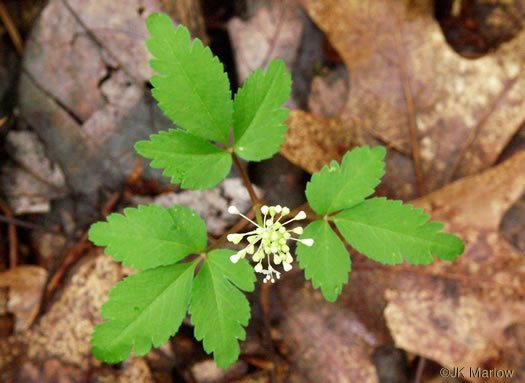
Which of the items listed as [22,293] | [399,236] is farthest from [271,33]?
[22,293]

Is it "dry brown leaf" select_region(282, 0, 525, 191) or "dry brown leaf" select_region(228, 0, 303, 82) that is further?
"dry brown leaf" select_region(228, 0, 303, 82)

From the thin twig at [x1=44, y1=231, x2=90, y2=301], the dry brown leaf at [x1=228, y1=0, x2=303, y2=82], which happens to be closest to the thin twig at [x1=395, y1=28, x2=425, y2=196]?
the dry brown leaf at [x1=228, y1=0, x2=303, y2=82]

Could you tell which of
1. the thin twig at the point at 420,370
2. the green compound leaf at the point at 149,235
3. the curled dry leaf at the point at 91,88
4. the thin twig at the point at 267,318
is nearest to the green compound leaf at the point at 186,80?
the green compound leaf at the point at 149,235

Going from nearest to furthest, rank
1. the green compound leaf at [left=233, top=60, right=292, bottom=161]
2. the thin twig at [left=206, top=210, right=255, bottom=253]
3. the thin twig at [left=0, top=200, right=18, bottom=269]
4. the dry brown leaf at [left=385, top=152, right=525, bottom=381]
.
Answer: the green compound leaf at [left=233, top=60, right=292, bottom=161], the thin twig at [left=206, top=210, right=255, bottom=253], the dry brown leaf at [left=385, top=152, right=525, bottom=381], the thin twig at [left=0, top=200, right=18, bottom=269]

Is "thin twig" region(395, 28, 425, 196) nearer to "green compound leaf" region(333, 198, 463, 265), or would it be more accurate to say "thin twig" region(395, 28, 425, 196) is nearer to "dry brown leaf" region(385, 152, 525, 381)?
"dry brown leaf" region(385, 152, 525, 381)

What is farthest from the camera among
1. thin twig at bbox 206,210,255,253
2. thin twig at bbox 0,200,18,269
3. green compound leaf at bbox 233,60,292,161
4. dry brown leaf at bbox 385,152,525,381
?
thin twig at bbox 0,200,18,269

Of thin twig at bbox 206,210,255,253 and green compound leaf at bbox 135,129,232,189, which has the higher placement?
green compound leaf at bbox 135,129,232,189

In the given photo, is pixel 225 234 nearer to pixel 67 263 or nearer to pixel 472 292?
pixel 67 263
